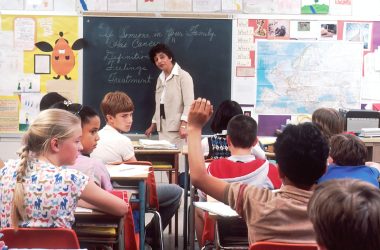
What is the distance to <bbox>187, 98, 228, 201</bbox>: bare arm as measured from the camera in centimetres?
175

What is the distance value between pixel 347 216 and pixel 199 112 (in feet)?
2.29

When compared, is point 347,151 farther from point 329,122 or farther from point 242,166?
point 329,122

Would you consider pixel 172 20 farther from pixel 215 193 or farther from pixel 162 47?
pixel 215 193

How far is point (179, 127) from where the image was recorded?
615cm

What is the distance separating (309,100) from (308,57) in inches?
19.2

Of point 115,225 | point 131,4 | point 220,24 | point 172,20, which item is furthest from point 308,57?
point 115,225

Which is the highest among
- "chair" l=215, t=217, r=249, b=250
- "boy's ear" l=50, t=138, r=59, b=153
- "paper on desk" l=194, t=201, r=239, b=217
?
"boy's ear" l=50, t=138, r=59, b=153

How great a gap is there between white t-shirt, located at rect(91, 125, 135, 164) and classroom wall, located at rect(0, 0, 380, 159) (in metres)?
2.53

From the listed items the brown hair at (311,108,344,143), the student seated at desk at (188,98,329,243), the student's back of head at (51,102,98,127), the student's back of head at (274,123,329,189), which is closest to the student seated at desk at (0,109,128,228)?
the student seated at desk at (188,98,329,243)

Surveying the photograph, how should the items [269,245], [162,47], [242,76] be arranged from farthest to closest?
[242,76]
[162,47]
[269,245]

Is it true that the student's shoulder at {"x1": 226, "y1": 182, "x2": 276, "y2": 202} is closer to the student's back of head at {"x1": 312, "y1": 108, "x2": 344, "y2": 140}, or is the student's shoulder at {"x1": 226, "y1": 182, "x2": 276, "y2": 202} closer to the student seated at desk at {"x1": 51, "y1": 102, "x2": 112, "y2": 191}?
the student seated at desk at {"x1": 51, "y1": 102, "x2": 112, "y2": 191}

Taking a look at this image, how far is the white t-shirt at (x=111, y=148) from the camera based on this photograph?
155 inches

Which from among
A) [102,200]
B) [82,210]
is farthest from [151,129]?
[102,200]

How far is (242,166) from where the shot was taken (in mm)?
3100
